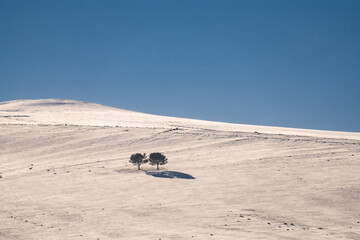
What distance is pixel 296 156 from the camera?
36125 mm

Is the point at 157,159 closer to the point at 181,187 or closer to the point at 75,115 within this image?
the point at 181,187

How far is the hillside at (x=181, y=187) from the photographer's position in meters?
19.0

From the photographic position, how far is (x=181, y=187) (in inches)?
1064

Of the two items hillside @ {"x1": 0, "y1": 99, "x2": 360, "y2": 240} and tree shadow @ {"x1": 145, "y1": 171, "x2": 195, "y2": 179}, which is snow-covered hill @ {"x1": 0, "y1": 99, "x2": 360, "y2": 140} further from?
tree shadow @ {"x1": 145, "y1": 171, "x2": 195, "y2": 179}

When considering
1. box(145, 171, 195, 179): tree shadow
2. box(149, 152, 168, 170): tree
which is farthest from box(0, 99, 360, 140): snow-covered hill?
box(145, 171, 195, 179): tree shadow

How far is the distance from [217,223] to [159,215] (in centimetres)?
360

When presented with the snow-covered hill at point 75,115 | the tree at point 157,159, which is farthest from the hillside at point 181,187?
the snow-covered hill at point 75,115

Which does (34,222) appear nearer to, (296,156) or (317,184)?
(317,184)

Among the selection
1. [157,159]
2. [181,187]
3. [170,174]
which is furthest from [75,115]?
[181,187]

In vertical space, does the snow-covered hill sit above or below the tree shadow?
above

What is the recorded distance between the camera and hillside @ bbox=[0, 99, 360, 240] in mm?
19047

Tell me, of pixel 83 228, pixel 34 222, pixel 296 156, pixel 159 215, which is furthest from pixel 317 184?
pixel 34 222

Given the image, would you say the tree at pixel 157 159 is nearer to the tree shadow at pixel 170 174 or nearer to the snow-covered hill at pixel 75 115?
the tree shadow at pixel 170 174

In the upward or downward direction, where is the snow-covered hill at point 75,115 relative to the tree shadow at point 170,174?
upward
